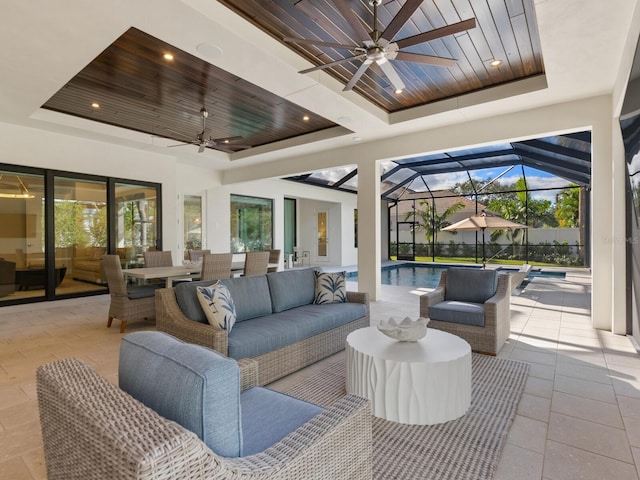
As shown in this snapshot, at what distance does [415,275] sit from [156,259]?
7904 millimetres

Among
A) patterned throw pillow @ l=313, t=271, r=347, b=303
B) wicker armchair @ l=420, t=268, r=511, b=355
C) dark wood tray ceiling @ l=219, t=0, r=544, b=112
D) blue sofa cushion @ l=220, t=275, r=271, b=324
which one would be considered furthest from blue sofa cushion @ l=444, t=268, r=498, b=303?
dark wood tray ceiling @ l=219, t=0, r=544, b=112

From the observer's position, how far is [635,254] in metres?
3.86

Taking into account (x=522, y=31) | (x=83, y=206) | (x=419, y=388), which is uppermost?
(x=522, y=31)

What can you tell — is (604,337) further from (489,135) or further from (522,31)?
(522,31)

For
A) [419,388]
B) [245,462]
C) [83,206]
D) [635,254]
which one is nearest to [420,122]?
[635,254]

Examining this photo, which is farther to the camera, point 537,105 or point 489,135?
point 489,135

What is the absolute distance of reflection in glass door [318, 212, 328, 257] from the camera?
1418 cm

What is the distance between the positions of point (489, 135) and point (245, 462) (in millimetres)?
5612

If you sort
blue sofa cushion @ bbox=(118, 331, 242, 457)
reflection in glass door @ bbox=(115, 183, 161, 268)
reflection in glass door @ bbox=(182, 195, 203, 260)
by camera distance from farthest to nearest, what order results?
reflection in glass door @ bbox=(182, 195, 203, 260), reflection in glass door @ bbox=(115, 183, 161, 268), blue sofa cushion @ bbox=(118, 331, 242, 457)

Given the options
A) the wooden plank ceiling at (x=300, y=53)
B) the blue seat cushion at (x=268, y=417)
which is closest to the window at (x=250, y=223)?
the wooden plank ceiling at (x=300, y=53)

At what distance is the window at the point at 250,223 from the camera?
1057 centimetres

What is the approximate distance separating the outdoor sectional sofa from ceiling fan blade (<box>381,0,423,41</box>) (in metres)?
2.45

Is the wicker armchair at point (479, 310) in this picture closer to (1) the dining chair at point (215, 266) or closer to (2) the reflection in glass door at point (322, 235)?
(1) the dining chair at point (215, 266)

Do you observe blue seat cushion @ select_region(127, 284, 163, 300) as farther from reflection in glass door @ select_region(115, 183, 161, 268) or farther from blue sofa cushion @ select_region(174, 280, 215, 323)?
reflection in glass door @ select_region(115, 183, 161, 268)
